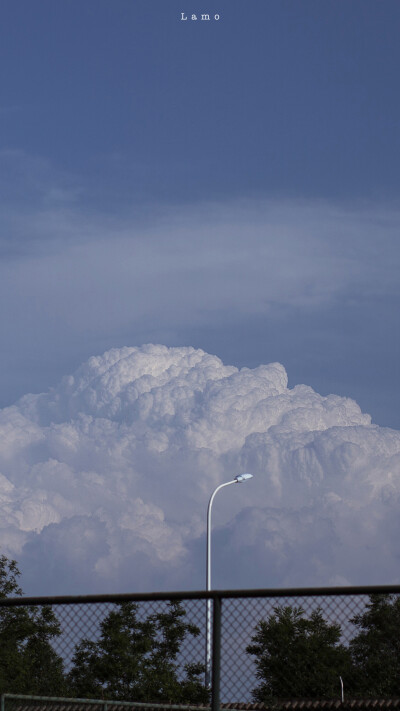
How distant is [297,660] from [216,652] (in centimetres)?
94

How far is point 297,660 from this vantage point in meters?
8.09

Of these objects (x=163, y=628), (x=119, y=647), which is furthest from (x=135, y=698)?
(x=163, y=628)

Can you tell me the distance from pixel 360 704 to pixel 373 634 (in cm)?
69

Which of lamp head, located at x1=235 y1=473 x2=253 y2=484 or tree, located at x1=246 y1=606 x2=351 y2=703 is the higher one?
lamp head, located at x1=235 y1=473 x2=253 y2=484

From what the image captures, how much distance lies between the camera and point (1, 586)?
3634 cm

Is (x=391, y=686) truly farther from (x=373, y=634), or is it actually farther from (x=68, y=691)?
(x=68, y=691)

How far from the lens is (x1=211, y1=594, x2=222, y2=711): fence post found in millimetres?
7453

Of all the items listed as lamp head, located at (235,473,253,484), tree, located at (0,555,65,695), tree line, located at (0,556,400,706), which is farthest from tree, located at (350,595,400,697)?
lamp head, located at (235,473,253,484)

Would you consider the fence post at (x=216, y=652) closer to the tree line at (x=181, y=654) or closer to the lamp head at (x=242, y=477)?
the tree line at (x=181, y=654)

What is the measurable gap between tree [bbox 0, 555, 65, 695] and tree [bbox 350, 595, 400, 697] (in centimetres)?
340

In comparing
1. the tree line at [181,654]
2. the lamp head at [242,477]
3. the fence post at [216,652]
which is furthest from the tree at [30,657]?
the lamp head at [242,477]

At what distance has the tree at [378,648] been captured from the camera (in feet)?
23.7

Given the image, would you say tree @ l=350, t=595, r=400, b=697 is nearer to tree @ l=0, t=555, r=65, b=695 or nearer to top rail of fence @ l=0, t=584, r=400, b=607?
top rail of fence @ l=0, t=584, r=400, b=607

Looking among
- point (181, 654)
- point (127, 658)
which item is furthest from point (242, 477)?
point (181, 654)
